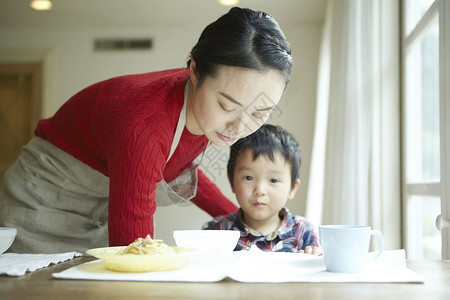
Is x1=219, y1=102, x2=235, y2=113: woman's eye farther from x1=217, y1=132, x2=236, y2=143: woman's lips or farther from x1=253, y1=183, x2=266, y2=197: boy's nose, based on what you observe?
x1=253, y1=183, x2=266, y2=197: boy's nose

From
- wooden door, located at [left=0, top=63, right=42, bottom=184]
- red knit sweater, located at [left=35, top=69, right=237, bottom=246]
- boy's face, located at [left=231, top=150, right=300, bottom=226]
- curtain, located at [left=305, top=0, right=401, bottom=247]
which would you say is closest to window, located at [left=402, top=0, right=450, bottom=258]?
curtain, located at [left=305, top=0, right=401, bottom=247]

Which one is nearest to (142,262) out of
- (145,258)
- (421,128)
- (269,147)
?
(145,258)

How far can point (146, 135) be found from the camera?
103cm

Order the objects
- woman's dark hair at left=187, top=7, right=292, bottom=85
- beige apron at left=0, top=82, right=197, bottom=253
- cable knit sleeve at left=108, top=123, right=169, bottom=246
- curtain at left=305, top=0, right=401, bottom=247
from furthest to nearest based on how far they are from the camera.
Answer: curtain at left=305, top=0, right=401, bottom=247, beige apron at left=0, top=82, right=197, bottom=253, woman's dark hair at left=187, top=7, right=292, bottom=85, cable knit sleeve at left=108, top=123, right=169, bottom=246

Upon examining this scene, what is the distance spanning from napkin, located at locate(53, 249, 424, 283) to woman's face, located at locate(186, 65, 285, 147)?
1.27 feet

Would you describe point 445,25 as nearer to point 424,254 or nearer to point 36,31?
point 424,254

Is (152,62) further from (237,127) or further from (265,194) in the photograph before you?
(237,127)

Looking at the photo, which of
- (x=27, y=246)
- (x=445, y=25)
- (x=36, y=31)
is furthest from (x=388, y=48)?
(x=36, y=31)

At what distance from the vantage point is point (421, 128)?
1994 mm

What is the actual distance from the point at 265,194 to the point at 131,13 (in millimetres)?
2643

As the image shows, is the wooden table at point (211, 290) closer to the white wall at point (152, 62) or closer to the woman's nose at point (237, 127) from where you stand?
the woman's nose at point (237, 127)

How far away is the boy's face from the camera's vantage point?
4.91ft

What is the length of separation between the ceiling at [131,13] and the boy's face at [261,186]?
1850 mm

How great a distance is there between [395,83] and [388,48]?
0.55ft
